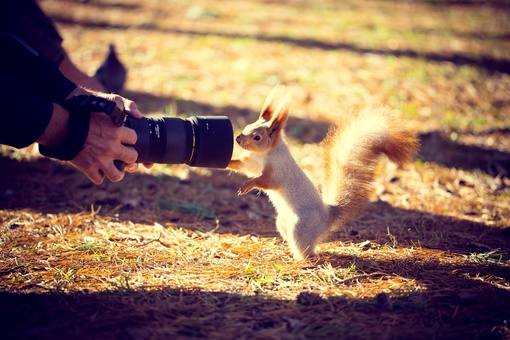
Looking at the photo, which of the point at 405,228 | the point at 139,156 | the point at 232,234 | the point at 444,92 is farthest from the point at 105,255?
the point at 444,92

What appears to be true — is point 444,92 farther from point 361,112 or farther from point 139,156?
point 139,156

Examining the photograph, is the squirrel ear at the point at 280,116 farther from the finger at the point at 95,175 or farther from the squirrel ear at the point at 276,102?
the finger at the point at 95,175

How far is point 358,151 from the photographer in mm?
2584

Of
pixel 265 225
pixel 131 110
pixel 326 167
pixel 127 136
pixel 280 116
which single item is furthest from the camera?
pixel 265 225

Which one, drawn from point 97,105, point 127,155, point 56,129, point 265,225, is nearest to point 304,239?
point 265,225

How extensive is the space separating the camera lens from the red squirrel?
0.17 m

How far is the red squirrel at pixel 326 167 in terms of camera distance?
2.52 meters

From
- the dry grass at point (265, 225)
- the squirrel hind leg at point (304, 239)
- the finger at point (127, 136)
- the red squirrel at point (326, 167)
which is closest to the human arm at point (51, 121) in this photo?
the finger at point (127, 136)

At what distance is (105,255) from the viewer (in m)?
2.47

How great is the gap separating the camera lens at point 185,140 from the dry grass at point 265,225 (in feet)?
1.75

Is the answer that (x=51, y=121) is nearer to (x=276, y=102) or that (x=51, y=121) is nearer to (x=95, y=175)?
(x=95, y=175)

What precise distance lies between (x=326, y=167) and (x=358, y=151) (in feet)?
0.81

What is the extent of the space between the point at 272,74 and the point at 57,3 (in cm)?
545

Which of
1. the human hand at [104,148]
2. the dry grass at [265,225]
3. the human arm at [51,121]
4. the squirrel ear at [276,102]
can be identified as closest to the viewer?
the dry grass at [265,225]
